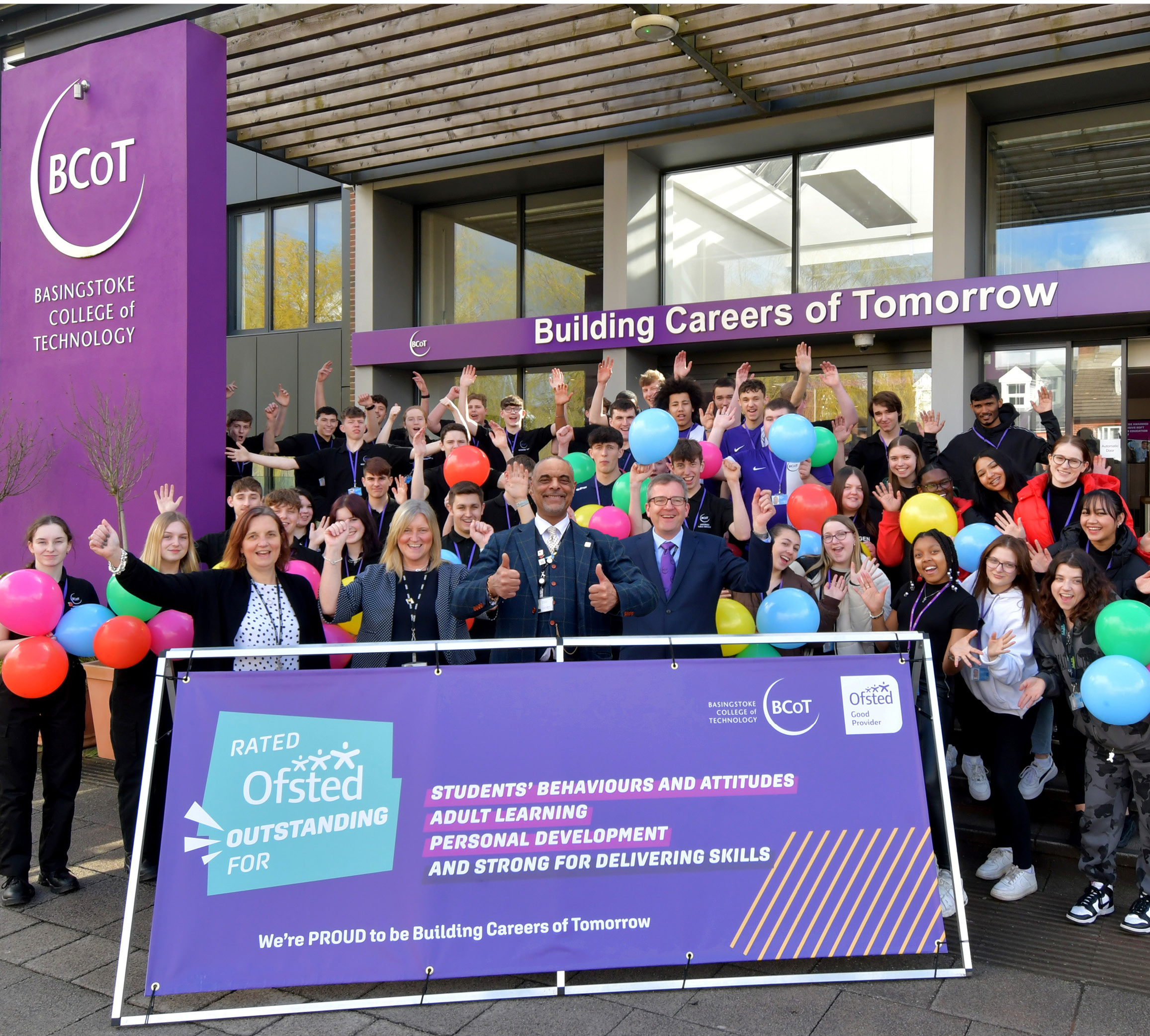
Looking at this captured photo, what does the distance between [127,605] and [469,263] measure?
969 centimetres

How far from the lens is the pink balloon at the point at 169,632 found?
4910 mm

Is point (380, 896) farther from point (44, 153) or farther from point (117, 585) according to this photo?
point (44, 153)

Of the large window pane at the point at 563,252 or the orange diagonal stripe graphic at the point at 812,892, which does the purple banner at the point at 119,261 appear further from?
the orange diagonal stripe graphic at the point at 812,892

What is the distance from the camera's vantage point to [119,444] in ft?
25.5

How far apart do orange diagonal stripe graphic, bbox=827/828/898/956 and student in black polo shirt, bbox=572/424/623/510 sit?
2.99 metres

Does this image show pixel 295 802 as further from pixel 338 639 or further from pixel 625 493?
pixel 625 493

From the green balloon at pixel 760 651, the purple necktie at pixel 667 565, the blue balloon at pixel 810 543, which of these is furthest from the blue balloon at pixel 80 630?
the blue balloon at pixel 810 543

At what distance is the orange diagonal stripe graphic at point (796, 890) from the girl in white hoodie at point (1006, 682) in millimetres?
1376

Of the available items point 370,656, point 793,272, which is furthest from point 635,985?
point 793,272

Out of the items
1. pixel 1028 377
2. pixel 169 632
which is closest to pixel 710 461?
pixel 169 632

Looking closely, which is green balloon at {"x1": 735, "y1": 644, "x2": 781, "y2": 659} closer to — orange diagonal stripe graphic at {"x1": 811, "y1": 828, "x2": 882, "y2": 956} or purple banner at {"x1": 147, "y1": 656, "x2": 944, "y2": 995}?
purple banner at {"x1": 147, "y1": 656, "x2": 944, "y2": 995}

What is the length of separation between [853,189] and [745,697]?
28.3 ft

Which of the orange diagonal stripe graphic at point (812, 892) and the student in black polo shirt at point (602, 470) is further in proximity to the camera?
the student in black polo shirt at point (602, 470)

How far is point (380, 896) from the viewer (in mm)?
3684
